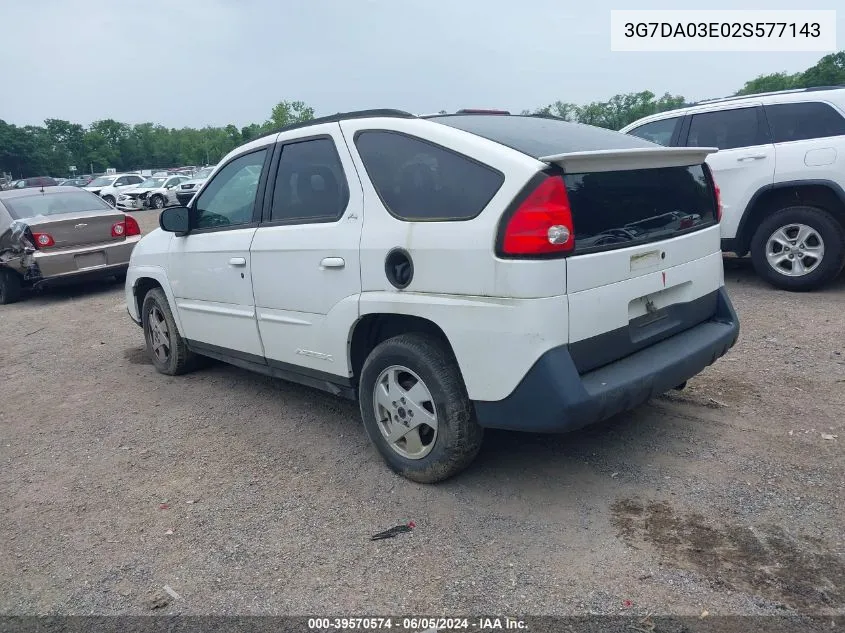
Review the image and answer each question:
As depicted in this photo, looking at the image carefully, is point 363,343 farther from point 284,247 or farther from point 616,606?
point 616,606

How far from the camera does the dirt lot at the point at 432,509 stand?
2.70 meters

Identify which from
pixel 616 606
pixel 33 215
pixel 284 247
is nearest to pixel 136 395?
pixel 284 247

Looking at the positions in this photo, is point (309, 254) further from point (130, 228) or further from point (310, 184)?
point (130, 228)

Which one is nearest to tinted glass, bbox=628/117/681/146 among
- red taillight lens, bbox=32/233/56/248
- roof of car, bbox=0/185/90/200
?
red taillight lens, bbox=32/233/56/248

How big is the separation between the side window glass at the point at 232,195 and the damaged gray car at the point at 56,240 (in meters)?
5.09

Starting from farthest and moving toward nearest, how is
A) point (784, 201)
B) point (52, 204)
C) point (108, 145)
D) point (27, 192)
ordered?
1. point (108, 145)
2. point (27, 192)
3. point (52, 204)
4. point (784, 201)

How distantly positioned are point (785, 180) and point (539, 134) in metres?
4.36

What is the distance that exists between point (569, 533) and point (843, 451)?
1676mm

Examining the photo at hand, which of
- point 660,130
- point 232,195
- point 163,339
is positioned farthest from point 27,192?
point 660,130

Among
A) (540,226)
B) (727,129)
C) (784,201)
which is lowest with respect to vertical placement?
(784,201)

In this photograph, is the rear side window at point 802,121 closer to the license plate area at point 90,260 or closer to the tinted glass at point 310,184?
the tinted glass at point 310,184

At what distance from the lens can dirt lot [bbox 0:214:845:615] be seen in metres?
2.70

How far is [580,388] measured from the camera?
2945 millimetres

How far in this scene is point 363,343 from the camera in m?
3.78
